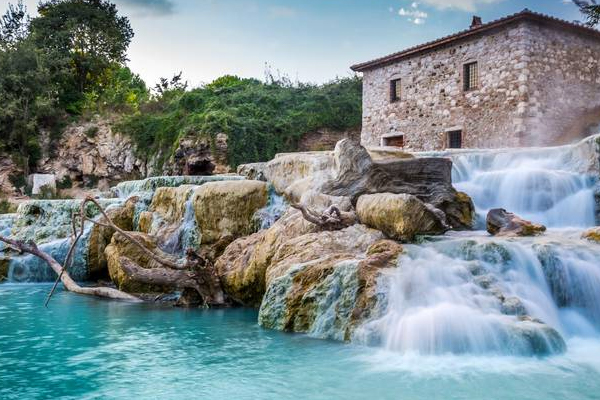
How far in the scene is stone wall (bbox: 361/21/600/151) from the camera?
649 inches

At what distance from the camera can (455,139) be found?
18.8 metres

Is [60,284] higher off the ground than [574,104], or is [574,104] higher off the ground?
[574,104]

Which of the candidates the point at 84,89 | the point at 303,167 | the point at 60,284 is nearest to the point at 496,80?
the point at 303,167

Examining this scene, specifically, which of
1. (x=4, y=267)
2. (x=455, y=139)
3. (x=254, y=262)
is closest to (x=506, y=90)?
(x=455, y=139)

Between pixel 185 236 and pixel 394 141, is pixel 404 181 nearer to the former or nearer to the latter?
pixel 185 236

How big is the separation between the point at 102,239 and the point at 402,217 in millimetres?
7577

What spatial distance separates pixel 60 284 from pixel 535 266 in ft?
32.1

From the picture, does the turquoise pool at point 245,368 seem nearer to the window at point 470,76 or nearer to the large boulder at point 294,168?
the large boulder at point 294,168

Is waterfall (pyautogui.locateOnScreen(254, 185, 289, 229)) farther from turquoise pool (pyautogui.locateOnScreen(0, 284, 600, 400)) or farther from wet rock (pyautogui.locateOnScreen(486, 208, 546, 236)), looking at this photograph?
wet rock (pyautogui.locateOnScreen(486, 208, 546, 236))

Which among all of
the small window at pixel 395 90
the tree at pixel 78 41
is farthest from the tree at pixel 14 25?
the small window at pixel 395 90

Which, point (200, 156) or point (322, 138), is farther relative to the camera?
point (322, 138)

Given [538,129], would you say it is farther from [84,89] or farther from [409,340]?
[84,89]

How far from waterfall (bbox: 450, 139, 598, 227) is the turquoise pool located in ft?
13.7

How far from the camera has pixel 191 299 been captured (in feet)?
30.2
